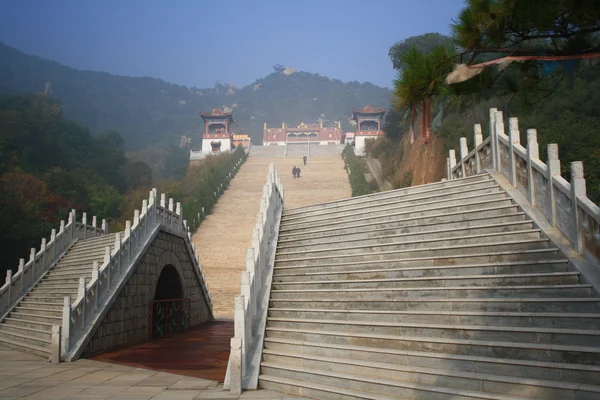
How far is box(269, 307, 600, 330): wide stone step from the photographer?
17.6ft

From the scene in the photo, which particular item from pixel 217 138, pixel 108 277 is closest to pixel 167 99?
pixel 217 138

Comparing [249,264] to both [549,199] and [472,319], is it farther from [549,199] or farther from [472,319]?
[549,199]

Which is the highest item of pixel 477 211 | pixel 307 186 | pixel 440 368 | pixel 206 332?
pixel 307 186

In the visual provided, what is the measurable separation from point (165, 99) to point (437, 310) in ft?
489

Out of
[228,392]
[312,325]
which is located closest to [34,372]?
[228,392]

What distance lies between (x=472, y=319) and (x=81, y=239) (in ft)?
48.3

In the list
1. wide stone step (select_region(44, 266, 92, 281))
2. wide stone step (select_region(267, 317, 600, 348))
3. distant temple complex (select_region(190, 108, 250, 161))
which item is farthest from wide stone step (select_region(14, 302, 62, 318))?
distant temple complex (select_region(190, 108, 250, 161))

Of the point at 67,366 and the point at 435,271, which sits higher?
the point at 435,271

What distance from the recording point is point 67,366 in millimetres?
8766

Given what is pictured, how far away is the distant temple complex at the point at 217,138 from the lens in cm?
5674

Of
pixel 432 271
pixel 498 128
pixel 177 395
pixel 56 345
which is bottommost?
pixel 56 345

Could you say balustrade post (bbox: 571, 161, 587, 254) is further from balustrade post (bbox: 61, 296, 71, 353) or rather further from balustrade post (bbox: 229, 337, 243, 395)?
balustrade post (bbox: 61, 296, 71, 353)

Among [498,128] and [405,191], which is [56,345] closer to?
[405,191]

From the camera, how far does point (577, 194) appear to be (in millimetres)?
6359
